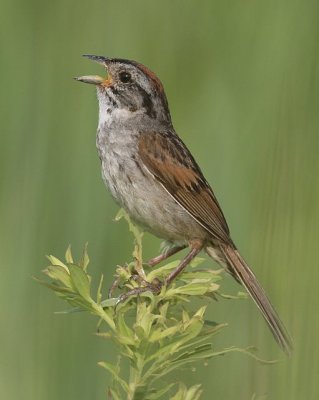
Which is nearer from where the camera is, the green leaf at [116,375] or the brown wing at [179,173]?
the green leaf at [116,375]

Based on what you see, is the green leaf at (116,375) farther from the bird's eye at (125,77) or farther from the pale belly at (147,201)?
the bird's eye at (125,77)

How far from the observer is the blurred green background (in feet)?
Answer: 7.12

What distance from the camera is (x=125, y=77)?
11.5 ft

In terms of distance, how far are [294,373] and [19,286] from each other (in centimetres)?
136

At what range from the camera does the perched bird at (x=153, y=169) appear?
10.3 feet

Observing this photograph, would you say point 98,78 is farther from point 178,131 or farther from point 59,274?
point 59,274

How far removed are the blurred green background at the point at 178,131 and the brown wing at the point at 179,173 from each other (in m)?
0.08

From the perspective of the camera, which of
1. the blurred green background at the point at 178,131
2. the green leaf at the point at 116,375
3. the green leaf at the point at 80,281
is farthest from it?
the blurred green background at the point at 178,131

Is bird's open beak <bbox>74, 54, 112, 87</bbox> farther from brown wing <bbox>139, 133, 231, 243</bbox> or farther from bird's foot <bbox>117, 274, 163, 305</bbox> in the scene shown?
bird's foot <bbox>117, 274, 163, 305</bbox>

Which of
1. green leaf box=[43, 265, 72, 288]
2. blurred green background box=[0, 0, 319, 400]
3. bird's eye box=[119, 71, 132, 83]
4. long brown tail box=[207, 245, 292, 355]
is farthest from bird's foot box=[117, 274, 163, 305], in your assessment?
bird's eye box=[119, 71, 132, 83]

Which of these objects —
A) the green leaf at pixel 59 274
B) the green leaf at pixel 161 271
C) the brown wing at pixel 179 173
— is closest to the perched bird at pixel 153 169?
the brown wing at pixel 179 173

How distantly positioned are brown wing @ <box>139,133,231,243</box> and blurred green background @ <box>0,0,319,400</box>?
3.0 inches

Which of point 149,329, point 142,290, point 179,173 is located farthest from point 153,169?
point 149,329

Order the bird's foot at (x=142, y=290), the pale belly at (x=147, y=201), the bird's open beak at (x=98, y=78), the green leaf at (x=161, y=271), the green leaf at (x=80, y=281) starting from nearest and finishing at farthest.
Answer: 1. the green leaf at (x=80, y=281)
2. the bird's foot at (x=142, y=290)
3. the green leaf at (x=161, y=271)
4. the pale belly at (x=147, y=201)
5. the bird's open beak at (x=98, y=78)
